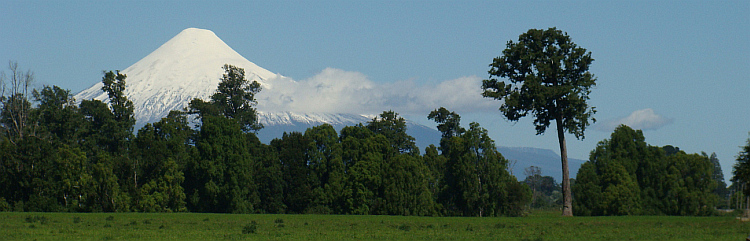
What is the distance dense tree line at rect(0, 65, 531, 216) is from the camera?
73.4 meters

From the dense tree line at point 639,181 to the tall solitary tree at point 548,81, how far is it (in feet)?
43.5

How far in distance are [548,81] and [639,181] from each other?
23.8 m

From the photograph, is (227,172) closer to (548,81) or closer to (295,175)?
(295,175)

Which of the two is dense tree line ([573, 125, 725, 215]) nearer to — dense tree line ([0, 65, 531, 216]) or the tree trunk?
dense tree line ([0, 65, 531, 216])

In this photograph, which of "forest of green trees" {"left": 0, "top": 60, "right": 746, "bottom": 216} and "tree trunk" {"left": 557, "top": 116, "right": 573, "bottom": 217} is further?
"forest of green trees" {"left": 0, "top": 60, "right": 746, "bottom": 216}

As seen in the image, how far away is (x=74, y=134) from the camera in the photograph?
88.6 m

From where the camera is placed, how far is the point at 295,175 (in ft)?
276

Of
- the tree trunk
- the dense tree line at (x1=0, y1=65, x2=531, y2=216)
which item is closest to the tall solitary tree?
the tree trunk

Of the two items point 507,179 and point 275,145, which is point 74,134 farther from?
point 507,179

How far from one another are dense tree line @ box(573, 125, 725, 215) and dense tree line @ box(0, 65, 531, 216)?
808 cm

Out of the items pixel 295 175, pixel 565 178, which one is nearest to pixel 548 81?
pixel 565 178

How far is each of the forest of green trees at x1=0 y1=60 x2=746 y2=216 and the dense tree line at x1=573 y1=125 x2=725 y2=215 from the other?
0.36 feet

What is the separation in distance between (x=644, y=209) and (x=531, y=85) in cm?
2352

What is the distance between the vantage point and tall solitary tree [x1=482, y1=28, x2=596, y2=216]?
197 ft
